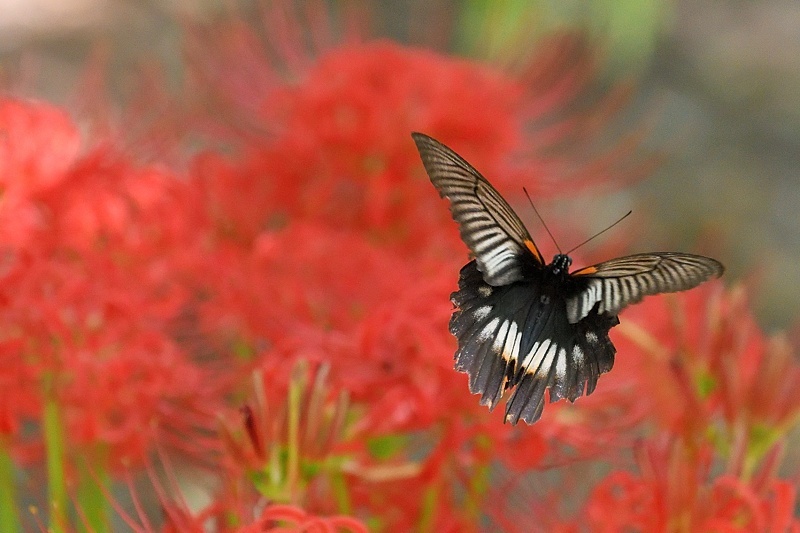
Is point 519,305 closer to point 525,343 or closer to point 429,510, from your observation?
point 525,343

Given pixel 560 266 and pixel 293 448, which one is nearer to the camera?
pixel 560 266

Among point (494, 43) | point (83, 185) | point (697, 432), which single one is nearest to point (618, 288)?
point (697, 432)

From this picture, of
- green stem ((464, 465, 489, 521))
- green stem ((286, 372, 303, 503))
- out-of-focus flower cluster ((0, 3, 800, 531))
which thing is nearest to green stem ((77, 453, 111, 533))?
out-of-focus flower cluster ((0, 3, 800, 531))

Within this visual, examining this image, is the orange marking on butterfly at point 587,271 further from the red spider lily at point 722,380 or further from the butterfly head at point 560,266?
the red spider lily at point 722,380

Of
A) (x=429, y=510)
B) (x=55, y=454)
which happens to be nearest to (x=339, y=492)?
(x=429, y=510)

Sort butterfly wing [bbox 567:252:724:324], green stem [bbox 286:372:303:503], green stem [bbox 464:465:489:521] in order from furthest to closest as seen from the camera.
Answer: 1. green stem [bbox 464:465:489:521]
2. green stem [bbox 286:372:303:503]
3. butterfly wing [bbox 567:252:724:324]

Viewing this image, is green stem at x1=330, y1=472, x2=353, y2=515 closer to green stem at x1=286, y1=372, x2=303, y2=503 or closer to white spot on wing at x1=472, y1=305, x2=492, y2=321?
green stem at x1=286, y1=372, x2=303, y2=503

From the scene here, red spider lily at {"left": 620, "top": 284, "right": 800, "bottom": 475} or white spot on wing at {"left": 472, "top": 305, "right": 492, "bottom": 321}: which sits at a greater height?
white spot on wing at {"left": 472, "top": 305, "right": 492, "bottom": 321}

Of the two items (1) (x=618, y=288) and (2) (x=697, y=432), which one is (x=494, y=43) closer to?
(2) (x=697, y=432)
